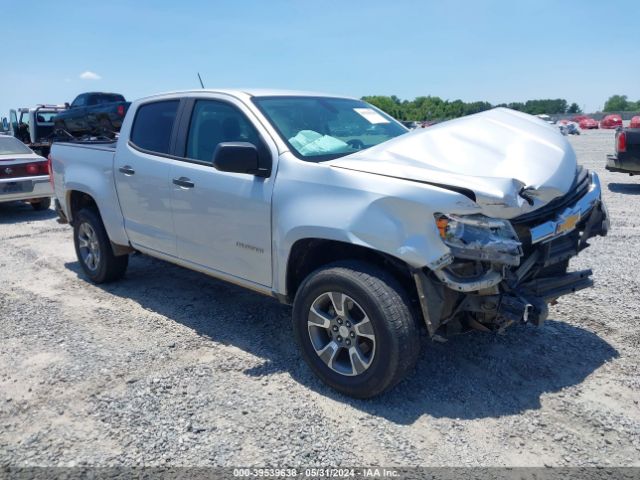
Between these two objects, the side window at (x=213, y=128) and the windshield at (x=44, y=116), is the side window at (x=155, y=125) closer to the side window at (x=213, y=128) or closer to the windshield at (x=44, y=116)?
the side window at (x=213, y=128)

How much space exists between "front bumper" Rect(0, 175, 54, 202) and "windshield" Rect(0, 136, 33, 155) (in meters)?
0.97

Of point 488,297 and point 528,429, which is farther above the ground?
point 488,297

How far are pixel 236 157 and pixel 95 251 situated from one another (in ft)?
9.74

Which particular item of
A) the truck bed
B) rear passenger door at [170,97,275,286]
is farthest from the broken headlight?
the truck bed

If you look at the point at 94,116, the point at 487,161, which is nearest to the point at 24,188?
the point at 94,116

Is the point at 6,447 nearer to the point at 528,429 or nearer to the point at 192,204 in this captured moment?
the point at 192,204

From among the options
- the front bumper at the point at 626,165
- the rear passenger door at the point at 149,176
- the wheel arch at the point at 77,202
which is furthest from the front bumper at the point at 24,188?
the front bumper at the point at 626,165

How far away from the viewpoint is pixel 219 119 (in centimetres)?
435

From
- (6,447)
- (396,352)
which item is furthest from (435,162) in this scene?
(6,447)

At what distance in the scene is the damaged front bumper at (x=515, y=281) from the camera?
3.06 m

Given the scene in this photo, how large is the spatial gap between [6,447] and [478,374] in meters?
2.92

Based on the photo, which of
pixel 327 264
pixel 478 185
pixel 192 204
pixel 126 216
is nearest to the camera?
pixel 478 185

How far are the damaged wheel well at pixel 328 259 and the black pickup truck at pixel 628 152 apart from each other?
953 cm

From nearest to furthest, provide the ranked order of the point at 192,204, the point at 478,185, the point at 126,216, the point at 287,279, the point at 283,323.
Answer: the point at 478,185, the point at 287,279, the point at 192,204, the point at 283,323, the point at 126,216
